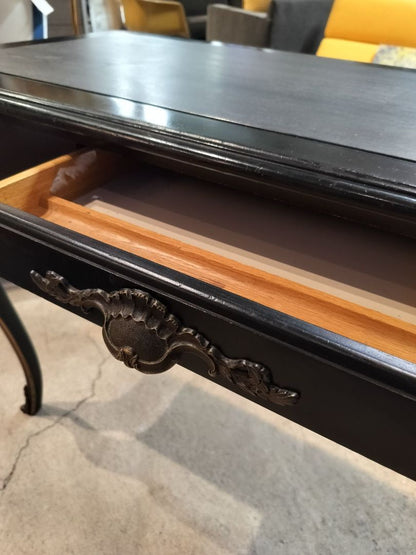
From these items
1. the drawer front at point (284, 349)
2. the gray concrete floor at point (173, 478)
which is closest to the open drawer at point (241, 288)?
the drawer front at point (284, 349)

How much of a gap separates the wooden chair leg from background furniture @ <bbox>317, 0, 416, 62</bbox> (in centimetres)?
134

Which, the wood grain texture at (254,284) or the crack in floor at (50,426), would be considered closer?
the wood grain texture at (254,284)

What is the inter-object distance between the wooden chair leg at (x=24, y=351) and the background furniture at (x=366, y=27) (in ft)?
4.40

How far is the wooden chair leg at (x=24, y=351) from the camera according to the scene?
26.2 inches

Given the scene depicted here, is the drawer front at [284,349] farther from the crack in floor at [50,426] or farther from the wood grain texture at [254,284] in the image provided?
the crack in floor at [50,426]

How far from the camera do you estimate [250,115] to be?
469 millimetres

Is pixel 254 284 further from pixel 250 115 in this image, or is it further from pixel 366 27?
pixel 366 27

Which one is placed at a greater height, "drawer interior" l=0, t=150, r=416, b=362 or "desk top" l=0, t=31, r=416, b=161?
"desk top" l=0, t=31, r=416, b=161

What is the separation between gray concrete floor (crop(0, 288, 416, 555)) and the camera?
0.67m

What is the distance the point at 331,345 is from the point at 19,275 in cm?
32

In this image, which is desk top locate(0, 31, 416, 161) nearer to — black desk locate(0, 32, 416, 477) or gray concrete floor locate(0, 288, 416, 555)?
black desk locate(0, 32, 416, 477)

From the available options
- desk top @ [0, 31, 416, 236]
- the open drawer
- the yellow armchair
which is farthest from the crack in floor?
the yellow armchair

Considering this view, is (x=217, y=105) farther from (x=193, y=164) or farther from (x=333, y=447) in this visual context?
(x=333, y=447)

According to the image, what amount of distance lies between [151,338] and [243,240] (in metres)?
0.15
